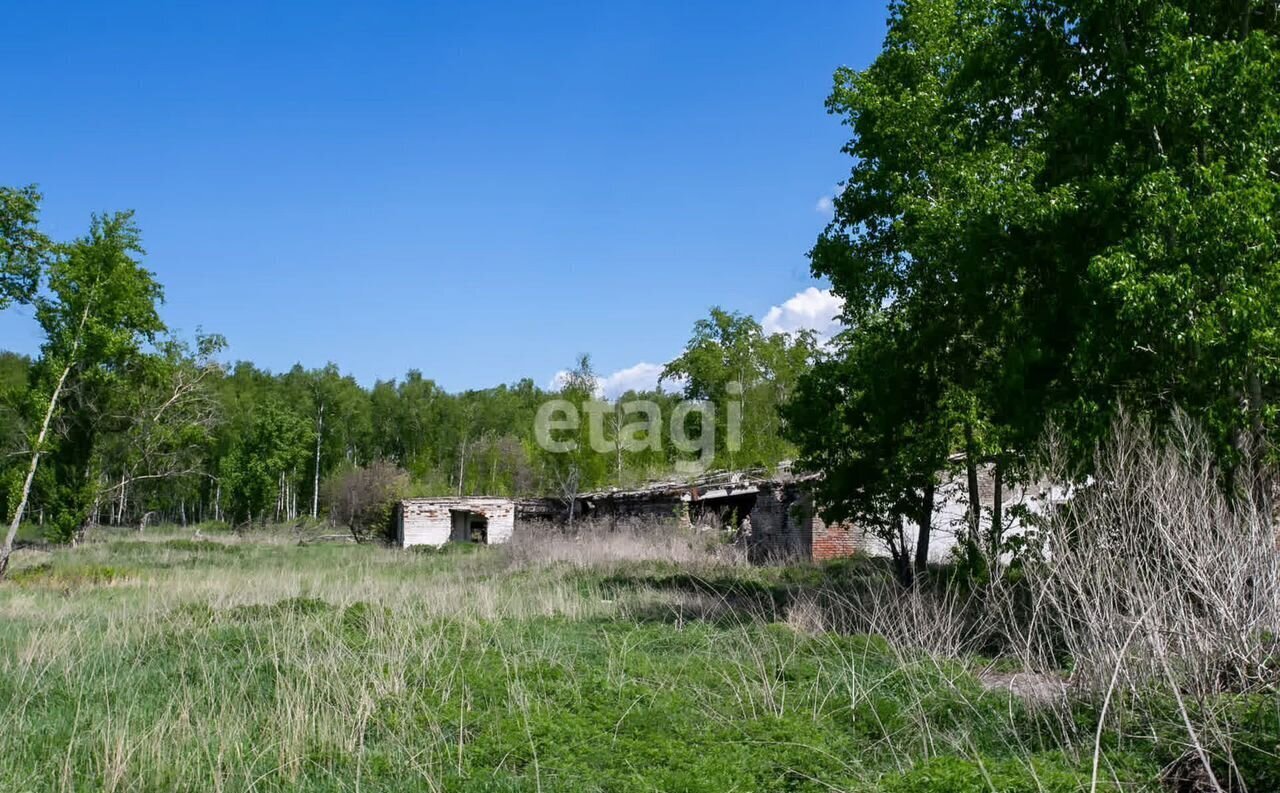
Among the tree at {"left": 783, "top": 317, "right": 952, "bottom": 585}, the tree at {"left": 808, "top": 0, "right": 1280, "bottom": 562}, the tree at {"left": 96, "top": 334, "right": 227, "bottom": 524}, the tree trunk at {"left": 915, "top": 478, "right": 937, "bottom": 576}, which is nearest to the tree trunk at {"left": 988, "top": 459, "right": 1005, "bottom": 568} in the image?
the tree at {"left": 808, "top": 0, "right": 1280, "bottom": 562}

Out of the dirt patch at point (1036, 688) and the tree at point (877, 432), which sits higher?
the tree at point (877, 432)

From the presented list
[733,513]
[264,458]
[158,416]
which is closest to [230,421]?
[264,458]

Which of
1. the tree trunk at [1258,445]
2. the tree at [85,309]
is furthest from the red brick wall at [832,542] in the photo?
the tree at [85,309]

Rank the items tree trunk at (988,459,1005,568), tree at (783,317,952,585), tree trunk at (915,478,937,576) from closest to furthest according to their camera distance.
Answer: tree trunk at (988,459,1005,568) < tree at (783,317,952,585) < tree trunk at (915,478,937,576)

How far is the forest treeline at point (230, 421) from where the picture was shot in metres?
29.8

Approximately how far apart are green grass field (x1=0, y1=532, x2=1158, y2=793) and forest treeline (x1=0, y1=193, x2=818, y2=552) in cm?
1165

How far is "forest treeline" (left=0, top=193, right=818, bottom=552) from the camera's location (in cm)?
2978

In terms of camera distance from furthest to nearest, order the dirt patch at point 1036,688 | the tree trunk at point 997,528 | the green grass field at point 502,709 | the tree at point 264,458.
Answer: the tree at point 264,458
the tree trunk at point 997,528
the dirt patch at point 1036,688
the green grass field at point 502,709

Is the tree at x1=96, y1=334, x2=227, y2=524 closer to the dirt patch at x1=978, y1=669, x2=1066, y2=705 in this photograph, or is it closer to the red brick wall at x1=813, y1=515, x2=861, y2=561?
the red brick wall at x1=813, y1=515, x2=861, y2=561

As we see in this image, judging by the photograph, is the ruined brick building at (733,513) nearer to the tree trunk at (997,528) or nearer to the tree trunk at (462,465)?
the tree trunk at (997,528)

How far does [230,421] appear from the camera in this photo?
67.6 m

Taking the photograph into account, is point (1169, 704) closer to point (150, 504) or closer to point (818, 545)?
point (818, 545)

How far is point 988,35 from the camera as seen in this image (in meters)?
11.6

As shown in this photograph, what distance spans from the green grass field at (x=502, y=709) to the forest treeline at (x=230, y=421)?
11.7 meters
